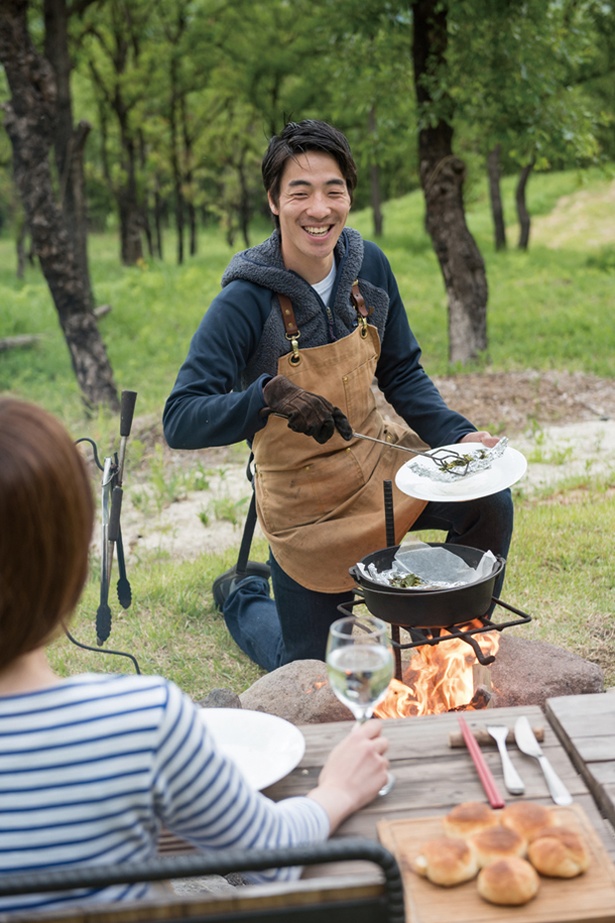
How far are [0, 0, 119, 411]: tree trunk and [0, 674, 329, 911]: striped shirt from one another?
8.26 metres

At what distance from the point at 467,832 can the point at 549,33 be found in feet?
31.3

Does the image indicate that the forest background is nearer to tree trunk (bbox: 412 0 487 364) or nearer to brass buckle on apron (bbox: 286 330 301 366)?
tree trunk (bbox: 412 0 487 364)

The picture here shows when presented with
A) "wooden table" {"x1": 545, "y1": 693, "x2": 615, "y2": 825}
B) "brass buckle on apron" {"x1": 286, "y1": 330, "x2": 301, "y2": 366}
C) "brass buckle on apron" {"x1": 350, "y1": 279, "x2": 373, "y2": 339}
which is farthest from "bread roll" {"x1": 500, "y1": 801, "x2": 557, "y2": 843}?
"brass buckle on apron" {"x1": 350, "y1": 279, "x2": 373, "y2": 339}

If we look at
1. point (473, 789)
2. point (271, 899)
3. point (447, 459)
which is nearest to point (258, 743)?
point (473, 789)

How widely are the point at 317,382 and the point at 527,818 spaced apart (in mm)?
2282

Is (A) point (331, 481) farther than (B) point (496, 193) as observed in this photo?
No

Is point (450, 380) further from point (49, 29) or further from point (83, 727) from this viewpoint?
point (83, 727)

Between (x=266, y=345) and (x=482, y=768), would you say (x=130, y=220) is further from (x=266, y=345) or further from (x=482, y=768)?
(x=482, y=768)

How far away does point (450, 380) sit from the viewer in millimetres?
10078

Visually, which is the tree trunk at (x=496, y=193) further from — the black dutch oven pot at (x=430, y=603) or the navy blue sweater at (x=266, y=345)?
the black dutch oven pot at (x=430, y=603)

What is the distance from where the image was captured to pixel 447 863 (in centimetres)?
156

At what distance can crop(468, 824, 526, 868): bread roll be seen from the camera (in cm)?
159

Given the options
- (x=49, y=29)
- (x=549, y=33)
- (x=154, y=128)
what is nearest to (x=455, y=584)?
(x=549, y=33)

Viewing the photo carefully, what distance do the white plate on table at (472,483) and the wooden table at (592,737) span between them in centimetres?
121
